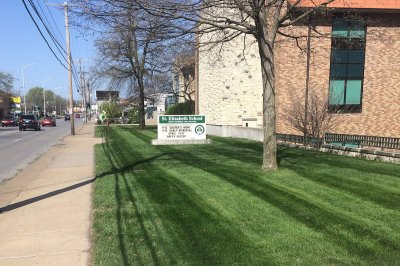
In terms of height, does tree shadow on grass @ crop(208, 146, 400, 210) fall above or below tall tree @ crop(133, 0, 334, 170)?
below

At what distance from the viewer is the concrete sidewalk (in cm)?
502

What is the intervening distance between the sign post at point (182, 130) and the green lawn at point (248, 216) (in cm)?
860

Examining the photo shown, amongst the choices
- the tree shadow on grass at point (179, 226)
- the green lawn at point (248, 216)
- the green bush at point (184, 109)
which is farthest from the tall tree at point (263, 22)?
the green bush at point (184, 109)

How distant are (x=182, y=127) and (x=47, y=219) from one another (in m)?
13.7

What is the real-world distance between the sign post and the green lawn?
860 cm

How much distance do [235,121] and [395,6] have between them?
11.4m

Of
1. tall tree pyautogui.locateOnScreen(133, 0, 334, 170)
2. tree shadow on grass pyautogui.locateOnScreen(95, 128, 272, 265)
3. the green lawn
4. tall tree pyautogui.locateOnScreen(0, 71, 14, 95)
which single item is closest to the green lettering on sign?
the green lawn

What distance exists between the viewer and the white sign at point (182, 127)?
787 inches

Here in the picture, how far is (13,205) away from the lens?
777 cm

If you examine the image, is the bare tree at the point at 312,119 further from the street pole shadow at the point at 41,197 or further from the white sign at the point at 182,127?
the street pole shadow at the point at 41,197

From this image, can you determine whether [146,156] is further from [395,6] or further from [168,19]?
[395,6]

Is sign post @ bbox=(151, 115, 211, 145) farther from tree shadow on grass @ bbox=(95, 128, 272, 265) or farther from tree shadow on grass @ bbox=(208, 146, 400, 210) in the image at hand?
tree shadow on grass @ bbox=(95, 128, 272, 265)

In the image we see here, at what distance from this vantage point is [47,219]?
21.9 feet

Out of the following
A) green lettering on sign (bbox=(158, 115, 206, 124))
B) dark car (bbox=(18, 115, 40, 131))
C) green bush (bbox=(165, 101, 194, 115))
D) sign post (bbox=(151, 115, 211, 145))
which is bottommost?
dark car (bbox=(18, 115, 40, 131))
